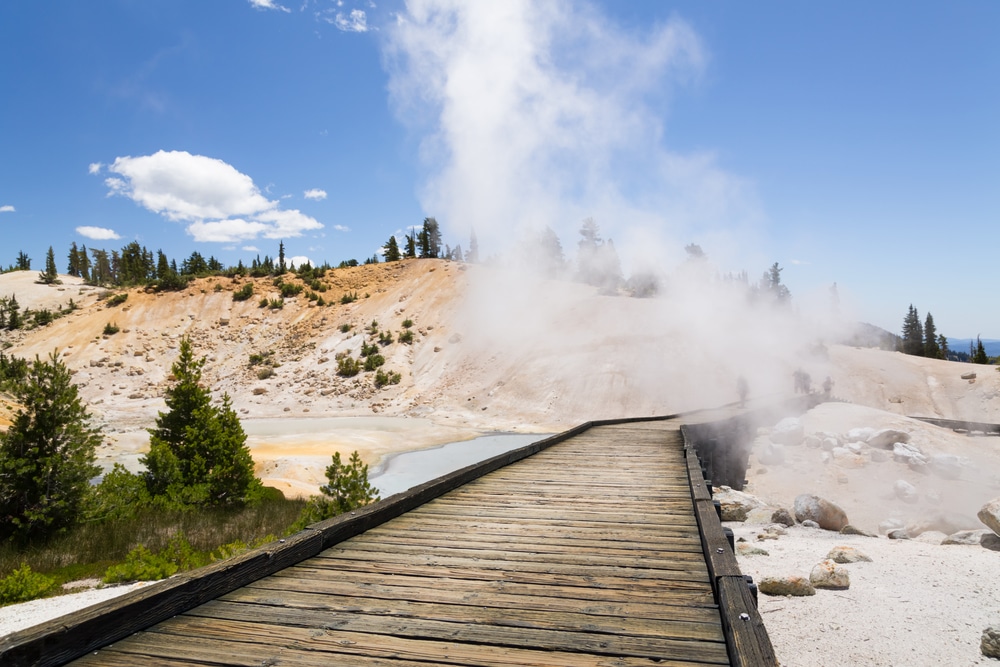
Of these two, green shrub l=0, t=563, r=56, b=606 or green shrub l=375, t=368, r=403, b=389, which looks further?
green shrub l=375, t=368, r=403, b=389

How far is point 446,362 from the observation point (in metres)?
46.9

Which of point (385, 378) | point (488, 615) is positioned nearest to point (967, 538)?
point (488, 615)

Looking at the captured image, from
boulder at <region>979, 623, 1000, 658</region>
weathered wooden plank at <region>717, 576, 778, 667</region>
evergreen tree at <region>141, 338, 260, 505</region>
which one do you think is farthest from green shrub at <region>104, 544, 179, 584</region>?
boulder at <region>979, 623, 1000, 658</region>

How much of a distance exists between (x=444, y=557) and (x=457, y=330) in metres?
46.2

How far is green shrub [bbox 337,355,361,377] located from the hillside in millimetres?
854

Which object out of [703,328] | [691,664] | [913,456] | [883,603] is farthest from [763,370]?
[691,664]

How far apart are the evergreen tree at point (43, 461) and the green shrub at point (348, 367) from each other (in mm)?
34608

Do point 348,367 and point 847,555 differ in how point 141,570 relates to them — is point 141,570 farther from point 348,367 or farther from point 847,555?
point 348,367

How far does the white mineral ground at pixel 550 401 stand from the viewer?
7754mm

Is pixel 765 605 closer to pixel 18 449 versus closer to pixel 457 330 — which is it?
pixel 18 449

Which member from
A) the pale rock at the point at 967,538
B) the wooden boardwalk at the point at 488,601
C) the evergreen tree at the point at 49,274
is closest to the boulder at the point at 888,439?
the pale rock at the point at 967,538

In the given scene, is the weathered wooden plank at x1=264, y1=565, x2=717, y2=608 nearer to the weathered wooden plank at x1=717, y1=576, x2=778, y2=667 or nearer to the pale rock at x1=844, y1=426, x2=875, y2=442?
the weathered wooden plank at x1=717, y1=576, x2=778, y2=667

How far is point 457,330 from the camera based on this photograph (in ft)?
167

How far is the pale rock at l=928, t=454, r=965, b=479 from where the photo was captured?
59.8 feet
